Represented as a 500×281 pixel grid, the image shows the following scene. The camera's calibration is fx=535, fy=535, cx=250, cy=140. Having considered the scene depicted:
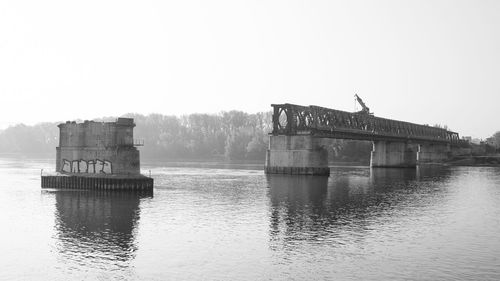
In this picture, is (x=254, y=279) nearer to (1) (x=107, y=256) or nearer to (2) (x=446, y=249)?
(1) (x=107, y=256)

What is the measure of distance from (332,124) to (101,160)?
235ft

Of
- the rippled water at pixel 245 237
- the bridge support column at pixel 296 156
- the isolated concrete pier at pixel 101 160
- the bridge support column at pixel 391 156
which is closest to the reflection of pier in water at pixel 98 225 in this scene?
the rippled water at pixel 245 237

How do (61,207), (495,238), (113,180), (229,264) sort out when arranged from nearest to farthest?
(229,264) → (495,238) → (61,207) → (113,180)

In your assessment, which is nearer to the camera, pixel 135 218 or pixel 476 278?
pixel 476 278

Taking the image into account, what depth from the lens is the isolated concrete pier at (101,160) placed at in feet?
235

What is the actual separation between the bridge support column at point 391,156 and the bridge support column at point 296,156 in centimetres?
5196

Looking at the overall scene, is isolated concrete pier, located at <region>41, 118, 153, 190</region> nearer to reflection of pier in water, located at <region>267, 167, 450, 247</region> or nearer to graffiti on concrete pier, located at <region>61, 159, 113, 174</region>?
graffiti on concrete pier, located at <region>61, 159, 113, 174</region>

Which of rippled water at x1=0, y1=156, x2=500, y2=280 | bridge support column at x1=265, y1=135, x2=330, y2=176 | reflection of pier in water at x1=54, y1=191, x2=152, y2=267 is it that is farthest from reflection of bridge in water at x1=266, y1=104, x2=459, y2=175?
reflection of pier in water at x1=54, y1=191, x2=152, y2=267

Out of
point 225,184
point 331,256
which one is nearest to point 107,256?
point 331,256

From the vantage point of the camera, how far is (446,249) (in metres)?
35.9

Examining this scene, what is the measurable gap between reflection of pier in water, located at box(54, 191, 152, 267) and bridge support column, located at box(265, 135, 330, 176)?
50.0 metres

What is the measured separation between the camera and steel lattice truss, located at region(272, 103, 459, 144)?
11888 centimetres

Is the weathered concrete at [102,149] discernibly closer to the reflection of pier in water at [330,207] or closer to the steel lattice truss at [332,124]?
the reflection of pier in water at [330,207]

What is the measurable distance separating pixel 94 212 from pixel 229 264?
24.6 meters
